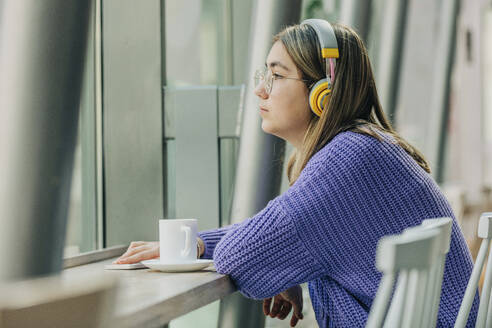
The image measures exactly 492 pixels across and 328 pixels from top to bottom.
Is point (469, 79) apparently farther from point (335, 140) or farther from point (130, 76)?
point (335, 140)

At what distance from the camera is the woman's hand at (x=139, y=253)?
1.60 metres

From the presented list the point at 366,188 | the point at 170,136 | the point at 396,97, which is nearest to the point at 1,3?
the point at 366,188

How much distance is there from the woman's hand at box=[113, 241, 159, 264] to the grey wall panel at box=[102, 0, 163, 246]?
0.79m

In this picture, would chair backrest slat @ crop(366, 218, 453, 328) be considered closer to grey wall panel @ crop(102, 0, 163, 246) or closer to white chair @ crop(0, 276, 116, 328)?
white chair @ crop(0, 276, 116, 328)

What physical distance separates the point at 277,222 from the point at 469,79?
23.4 ft

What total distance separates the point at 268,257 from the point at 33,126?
0.58 meters

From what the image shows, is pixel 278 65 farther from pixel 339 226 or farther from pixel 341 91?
pixel 339 226

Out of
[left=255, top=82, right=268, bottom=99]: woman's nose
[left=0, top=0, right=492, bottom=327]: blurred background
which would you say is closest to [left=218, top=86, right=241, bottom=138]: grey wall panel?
[left=0, top=0, right=492, bottom=327]: blurred background

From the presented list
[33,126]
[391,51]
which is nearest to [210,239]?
[33,126]

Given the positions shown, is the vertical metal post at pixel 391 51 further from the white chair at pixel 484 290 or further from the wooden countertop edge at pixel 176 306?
the wooden countertop edge at pixel 176 306

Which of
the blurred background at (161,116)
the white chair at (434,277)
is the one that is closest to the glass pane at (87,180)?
the blurred background at (161,116)

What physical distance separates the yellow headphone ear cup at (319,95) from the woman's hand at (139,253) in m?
0.48

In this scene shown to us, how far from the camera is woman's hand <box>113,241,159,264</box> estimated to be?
1597mm

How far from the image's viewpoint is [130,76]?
2.51 m
